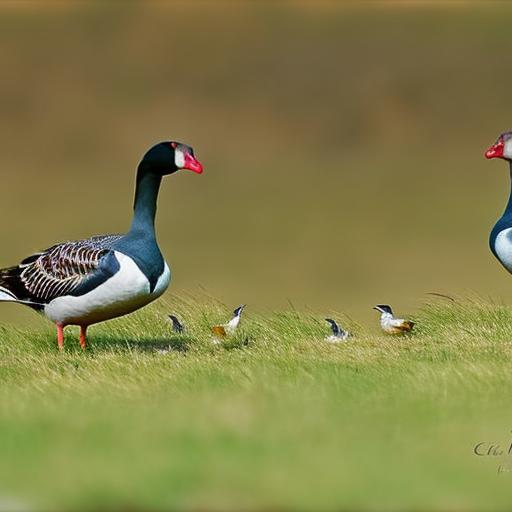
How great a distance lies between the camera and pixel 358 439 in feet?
23.6

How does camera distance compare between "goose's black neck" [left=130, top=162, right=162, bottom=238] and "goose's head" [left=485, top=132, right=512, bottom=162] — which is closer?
"goose's black neck" [left=130, top=162, right=162, bottom=238]

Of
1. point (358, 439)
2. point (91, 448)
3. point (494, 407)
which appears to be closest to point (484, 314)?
point (494, 407)

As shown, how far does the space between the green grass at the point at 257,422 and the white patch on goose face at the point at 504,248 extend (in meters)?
0.80

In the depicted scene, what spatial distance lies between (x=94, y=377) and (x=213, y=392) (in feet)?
4.47

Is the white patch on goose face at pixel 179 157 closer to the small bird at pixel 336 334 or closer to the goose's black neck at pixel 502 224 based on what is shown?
the small bird at pixel 336 334

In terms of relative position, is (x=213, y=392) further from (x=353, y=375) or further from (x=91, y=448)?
(x=91, y=448)

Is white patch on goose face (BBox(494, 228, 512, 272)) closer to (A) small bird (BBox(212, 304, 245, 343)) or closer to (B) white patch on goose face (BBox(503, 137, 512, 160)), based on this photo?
(B) white patch on goose face (BBox(503, 137, 512, 160))

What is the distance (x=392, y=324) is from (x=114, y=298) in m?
3.15

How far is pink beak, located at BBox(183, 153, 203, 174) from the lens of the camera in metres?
11.2

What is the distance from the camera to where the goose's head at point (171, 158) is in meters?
11.2

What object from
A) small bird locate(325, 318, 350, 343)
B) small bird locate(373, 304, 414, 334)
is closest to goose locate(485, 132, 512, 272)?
small bird locate(373, 304, 414, 334)

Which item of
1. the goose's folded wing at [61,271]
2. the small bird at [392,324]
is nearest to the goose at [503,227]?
the small bird at [392,324]

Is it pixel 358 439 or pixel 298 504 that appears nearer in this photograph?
pixel 298 504

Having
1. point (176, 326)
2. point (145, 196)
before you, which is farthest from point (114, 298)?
point (176, 326)
